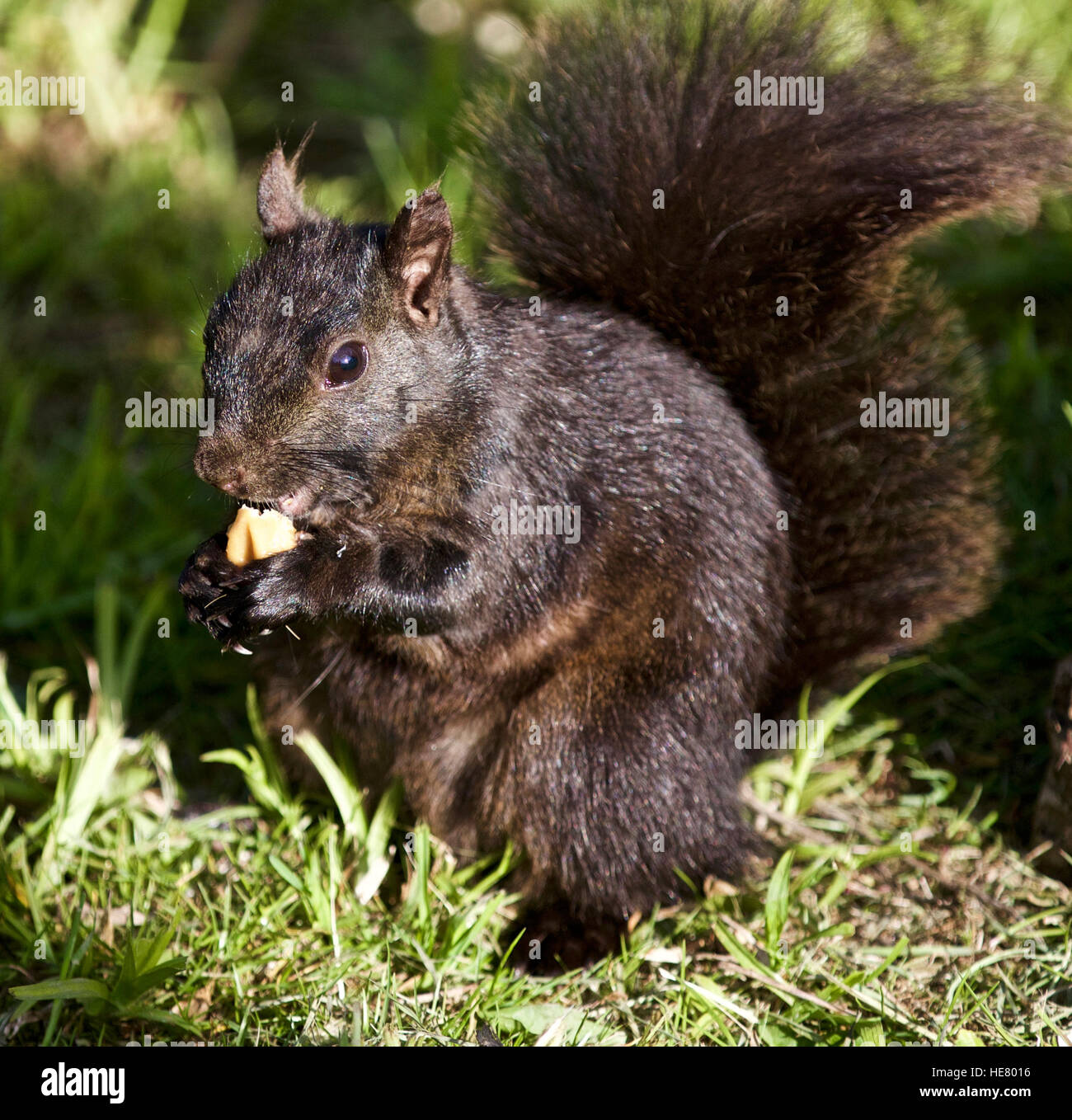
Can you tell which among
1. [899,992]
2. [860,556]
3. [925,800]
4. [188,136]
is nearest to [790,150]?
[860,556]

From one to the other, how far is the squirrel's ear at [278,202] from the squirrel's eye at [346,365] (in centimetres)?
42

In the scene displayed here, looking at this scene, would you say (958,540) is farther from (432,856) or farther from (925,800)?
(432,856)

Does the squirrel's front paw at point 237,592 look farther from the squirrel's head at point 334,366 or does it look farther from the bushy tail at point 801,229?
the bushy tail at point 801,229

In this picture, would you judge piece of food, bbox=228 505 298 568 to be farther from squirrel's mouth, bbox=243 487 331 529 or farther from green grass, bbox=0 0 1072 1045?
green grass, bbox=0 0 1072 1045

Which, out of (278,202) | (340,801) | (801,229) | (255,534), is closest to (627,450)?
(801,229)

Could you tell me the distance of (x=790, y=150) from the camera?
2.68 m

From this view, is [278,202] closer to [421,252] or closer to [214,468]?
[421,252]

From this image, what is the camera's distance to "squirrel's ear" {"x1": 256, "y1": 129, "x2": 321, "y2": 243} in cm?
265

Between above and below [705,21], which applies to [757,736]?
below

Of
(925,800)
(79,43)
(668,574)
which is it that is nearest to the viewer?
(668,574)

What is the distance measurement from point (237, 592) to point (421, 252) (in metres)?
0.73

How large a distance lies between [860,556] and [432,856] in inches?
46.4

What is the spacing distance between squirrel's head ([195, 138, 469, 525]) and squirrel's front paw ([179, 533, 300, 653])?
13 cm

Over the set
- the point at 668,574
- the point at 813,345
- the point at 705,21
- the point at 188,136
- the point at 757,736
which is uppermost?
the point at 188,136
